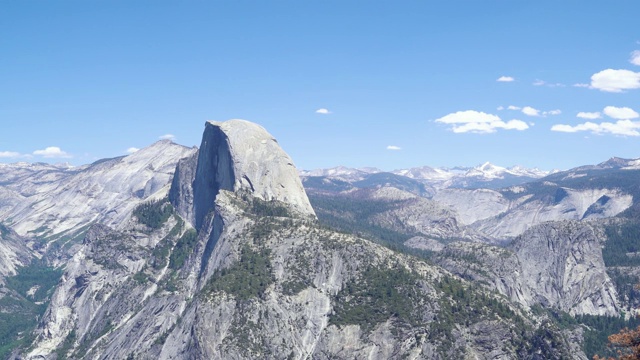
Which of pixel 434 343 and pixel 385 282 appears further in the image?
pixel 385 282

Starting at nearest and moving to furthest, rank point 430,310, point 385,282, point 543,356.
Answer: point 543,356, point 430,310, point 385,282

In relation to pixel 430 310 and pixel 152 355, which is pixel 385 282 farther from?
pixel 152 355

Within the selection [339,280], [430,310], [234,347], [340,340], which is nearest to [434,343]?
A: [430,310]

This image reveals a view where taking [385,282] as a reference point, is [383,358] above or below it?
below

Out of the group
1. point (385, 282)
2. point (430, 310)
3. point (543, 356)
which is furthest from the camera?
point (385, 282)

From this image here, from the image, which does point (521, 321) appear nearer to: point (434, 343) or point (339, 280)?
point (434, 343)

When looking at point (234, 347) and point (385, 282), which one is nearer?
point (234, 347)

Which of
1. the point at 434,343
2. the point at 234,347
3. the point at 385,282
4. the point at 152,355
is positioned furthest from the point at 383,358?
the point at 152,355

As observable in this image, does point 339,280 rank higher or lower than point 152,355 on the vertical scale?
higher
